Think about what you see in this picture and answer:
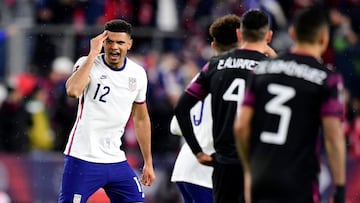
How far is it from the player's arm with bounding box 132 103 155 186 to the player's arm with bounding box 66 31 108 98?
2.64ft

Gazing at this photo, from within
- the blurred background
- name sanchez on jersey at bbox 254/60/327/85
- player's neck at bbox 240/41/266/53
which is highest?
name sanchez on jersey at bbox 254/60/327/85

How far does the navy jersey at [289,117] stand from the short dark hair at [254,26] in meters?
1.06

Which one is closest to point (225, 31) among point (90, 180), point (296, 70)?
point (90, 180)

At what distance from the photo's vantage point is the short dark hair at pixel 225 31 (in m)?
10.4

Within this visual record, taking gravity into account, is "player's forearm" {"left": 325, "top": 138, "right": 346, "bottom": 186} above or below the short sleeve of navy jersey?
below

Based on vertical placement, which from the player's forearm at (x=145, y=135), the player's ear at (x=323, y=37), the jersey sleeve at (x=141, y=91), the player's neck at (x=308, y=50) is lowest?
the player's forearm at (x=145, y=135)

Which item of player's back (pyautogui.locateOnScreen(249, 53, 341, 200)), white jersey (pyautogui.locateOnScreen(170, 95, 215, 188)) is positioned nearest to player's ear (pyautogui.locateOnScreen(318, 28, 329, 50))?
player's back (pyautogui.locateOnScreen(249, 53, 341, 200))

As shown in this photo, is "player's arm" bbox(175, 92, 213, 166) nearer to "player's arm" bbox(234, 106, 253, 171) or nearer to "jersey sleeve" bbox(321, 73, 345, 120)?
"player's arm" bbox(234, 106, 253, 171)

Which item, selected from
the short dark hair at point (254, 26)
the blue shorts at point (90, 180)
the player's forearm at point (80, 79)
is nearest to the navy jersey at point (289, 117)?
the short dark hair at point (254, 26)

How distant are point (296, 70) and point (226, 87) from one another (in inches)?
60.8

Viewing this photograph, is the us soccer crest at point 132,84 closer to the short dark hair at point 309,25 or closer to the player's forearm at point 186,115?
the player's forearm at point 186,115

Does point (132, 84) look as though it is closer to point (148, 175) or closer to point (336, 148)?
point (148, 175)

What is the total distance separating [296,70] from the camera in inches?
310

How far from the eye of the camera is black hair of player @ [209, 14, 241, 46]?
1041 cm
